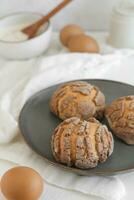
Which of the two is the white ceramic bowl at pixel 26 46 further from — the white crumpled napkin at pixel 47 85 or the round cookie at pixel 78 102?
the round cookie at pixel 78 102

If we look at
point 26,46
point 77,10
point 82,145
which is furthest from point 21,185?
point 77,10

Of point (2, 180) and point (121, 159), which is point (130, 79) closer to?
point (121, 159)

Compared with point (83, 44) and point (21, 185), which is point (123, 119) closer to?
point (21, 185)

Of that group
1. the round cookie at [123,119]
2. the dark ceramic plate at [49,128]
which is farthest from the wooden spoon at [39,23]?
the round cookie at [123,119]

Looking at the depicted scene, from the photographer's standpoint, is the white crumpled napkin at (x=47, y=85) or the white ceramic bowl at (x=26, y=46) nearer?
the white crumpled napkin at (x=47, y=85)

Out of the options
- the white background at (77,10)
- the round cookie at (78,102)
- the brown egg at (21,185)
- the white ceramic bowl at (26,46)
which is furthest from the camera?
the white background at (77,10)

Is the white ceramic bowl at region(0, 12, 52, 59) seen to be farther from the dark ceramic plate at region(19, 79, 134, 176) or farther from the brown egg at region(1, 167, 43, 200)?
the brown egg at region(1, 167, 43, 200)
